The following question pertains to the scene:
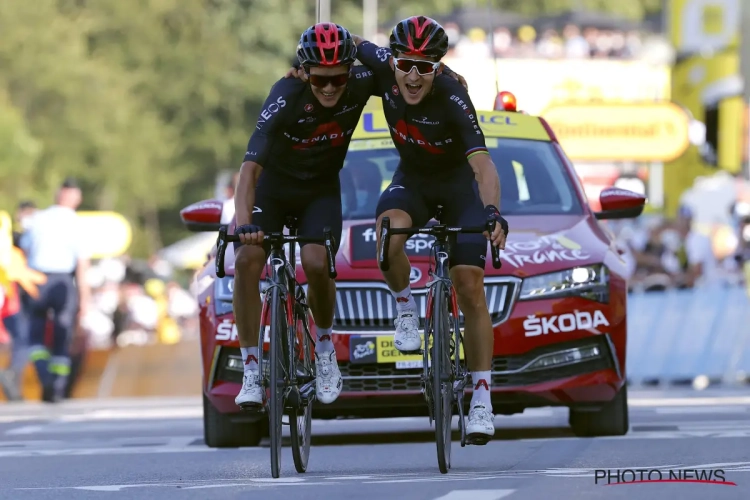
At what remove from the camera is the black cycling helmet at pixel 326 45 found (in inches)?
363

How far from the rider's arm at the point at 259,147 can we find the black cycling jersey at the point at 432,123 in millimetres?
439

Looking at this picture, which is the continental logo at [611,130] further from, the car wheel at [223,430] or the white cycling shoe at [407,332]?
the white cycling shoe at [407,332]

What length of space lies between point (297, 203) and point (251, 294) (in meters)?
0.52

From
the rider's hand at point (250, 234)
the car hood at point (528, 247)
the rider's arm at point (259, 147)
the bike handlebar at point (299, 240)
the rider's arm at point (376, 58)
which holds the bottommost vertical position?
the car hood at point (528, 247)

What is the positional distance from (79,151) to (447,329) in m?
57.1

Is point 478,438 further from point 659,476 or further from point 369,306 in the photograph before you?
point 369,306

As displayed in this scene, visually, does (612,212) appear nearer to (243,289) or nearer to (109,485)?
(243,289)

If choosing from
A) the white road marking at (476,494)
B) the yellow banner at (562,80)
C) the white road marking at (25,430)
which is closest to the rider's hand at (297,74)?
the white road marking at (476,494)

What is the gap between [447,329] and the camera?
31.1 ft

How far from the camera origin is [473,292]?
959 cm

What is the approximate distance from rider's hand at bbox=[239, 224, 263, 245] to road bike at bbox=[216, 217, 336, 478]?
0.04 metres

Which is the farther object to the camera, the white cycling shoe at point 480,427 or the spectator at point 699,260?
the spectator at point 699,260

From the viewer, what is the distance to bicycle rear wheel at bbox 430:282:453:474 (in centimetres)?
922

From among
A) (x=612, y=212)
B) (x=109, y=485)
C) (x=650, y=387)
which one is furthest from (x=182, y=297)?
(x=109, y=485)
